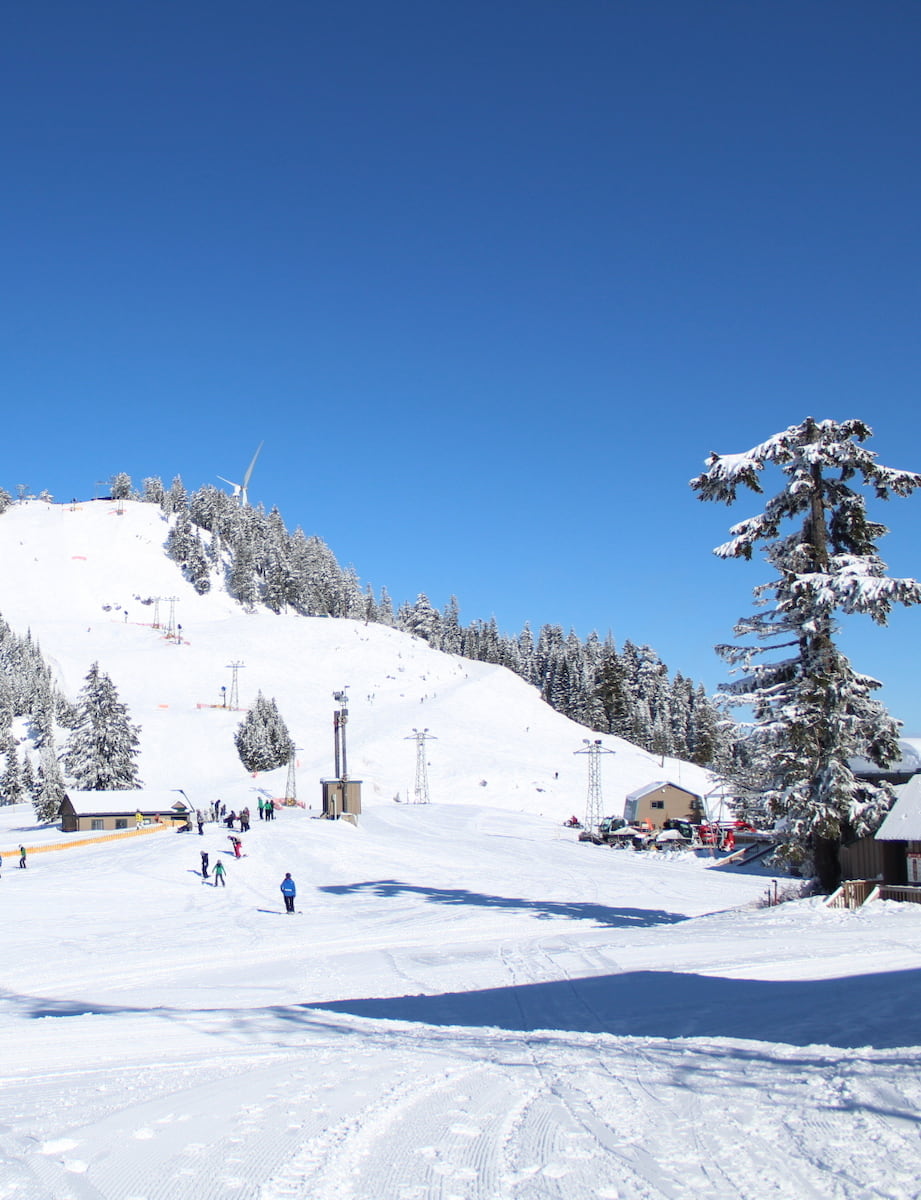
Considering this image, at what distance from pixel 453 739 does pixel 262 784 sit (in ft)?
86.3

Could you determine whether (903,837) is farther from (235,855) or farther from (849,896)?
(235,855)

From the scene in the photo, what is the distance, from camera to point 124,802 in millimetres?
60125

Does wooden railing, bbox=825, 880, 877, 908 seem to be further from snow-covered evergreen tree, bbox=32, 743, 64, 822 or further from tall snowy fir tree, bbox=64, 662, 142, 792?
tall snowy fir tree, bbox=64, 662, 142, 792

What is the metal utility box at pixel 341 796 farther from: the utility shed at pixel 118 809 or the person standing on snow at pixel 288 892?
the person standing on snow at pixel 288 892

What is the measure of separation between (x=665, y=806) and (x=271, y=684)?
6158cm

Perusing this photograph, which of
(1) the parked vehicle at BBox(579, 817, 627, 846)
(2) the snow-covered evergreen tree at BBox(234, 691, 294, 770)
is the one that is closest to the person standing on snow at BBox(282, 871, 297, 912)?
(1) the parked vehicle at BBox(579, 817, 627, 846)

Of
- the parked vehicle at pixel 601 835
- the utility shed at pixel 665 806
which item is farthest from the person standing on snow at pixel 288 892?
the utility shed at pixel 665 806

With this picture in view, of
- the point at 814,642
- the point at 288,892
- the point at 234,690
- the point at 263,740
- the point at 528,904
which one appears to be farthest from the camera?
the point at 234,690

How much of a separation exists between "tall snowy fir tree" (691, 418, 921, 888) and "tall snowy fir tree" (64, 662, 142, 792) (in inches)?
2476

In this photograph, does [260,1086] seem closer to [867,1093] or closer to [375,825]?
[867,1093]

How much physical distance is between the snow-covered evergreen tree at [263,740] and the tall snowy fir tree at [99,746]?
48.1ft

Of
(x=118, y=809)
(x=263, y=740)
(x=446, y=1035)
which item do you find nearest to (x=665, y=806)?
(x=263, y=740)

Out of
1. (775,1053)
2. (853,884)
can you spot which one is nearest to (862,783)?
(853,884)

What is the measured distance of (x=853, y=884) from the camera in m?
20.5
